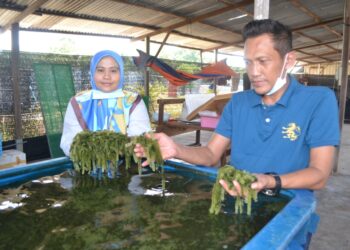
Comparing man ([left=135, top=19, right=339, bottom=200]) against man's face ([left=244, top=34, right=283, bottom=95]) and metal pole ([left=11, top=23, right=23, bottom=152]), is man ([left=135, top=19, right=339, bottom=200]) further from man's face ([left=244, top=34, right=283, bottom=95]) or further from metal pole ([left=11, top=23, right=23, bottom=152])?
metal pole ([left=11, top=23, right=23, bottom=152])

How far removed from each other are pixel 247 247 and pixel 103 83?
2247 millimetres

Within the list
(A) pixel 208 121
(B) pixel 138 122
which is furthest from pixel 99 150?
(A) pixel 208 121

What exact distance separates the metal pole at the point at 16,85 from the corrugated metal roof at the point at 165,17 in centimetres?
29

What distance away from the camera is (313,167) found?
5.70ft

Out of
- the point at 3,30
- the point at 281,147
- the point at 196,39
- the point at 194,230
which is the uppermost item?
the point at 196,39

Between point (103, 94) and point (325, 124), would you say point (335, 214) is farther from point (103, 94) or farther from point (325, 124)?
point (103, 94)

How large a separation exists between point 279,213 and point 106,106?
2.08m

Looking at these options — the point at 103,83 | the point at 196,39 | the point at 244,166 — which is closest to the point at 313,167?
the point at 244,166

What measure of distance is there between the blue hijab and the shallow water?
832 millimetres

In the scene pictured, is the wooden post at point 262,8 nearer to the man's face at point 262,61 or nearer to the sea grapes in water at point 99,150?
the man's face at point 262,61

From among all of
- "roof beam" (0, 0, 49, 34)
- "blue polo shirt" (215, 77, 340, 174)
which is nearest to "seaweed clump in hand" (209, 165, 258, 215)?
"blue polo shirt" (215, 77, 340, 174)

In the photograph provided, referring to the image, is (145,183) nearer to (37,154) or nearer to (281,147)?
(281,147)

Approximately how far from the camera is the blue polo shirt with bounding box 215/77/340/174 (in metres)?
1.79

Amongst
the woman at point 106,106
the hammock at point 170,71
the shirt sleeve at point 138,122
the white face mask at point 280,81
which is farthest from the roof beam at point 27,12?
the white face mask at point 280,81
